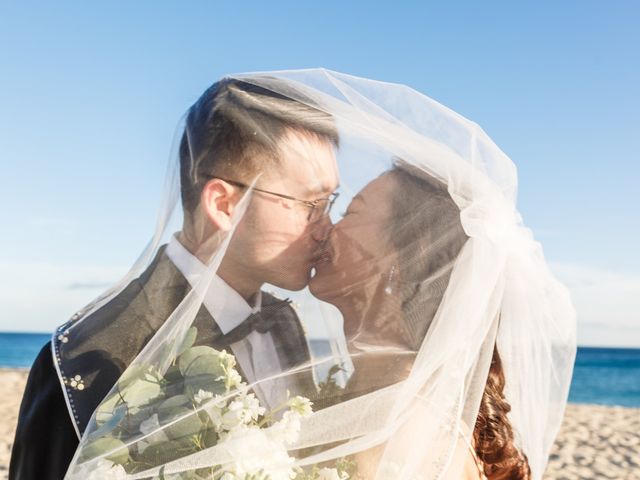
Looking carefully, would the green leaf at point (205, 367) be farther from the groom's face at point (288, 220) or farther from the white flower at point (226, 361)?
the groom's face at point (288, 220)

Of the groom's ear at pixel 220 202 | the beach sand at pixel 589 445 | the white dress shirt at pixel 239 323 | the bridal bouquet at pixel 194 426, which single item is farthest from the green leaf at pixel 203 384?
the beach sand at pixel 589 445

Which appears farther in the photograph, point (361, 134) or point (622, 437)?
point (622, 437)

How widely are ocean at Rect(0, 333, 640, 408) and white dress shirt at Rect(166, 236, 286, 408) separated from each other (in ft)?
123

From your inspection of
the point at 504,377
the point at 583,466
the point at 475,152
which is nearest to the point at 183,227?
the point at 475,152

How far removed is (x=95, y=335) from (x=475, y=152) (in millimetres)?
1458

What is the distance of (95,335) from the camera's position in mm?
2463

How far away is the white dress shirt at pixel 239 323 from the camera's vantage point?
7.73 feet

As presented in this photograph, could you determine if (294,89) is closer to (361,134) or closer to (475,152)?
(361,134)

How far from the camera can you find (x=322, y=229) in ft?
8.69

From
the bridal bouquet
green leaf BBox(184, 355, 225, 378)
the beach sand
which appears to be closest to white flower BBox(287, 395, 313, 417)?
the bridal bouquet

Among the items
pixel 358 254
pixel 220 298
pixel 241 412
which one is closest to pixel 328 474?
pixel 241 412

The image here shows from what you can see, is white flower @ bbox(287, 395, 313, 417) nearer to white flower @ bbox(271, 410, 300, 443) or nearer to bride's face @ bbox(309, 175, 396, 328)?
white flower @ bbox(271, 410, 300, 443)

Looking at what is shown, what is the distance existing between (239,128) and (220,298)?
0.58 metres

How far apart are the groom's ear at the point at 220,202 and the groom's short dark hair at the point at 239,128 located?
3 centimetres
